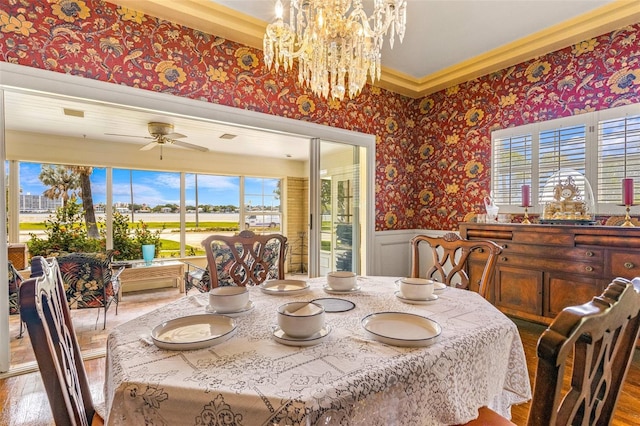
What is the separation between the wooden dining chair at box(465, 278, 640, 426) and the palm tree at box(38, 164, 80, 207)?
644 centimetres

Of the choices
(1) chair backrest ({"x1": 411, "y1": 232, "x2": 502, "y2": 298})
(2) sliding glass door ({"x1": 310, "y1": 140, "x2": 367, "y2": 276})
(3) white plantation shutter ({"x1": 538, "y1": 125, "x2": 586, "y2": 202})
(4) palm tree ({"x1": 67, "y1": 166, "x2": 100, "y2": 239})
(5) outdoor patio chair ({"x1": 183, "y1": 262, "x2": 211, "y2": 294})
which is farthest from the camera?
(4) palm tree ({"x1": 67, "y1": 166, "x2": 100, "y2": 239})

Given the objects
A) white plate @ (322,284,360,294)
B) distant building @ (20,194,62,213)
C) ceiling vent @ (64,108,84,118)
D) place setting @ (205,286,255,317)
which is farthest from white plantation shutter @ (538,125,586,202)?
distant building @ (20,194,62,213)

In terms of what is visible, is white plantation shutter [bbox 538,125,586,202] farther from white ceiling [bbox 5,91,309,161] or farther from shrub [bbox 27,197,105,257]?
shrub [bbox 27,197,105,257]

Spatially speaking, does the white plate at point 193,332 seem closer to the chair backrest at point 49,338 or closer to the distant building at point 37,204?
the chair backrest at point 49,338

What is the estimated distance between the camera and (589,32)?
2625mm

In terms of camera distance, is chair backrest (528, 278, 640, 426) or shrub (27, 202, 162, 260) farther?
shrub (27, 202, 162, 260)

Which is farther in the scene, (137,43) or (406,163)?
Answer: (406,163)

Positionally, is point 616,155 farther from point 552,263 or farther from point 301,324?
point 301,324

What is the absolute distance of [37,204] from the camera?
497cm

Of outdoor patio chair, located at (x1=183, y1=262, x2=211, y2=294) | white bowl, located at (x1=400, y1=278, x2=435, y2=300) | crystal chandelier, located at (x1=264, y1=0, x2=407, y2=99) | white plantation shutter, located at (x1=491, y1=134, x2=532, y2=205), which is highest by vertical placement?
crystal chandelier, located at (x1=264, y1=0, x2=407, y2=99)

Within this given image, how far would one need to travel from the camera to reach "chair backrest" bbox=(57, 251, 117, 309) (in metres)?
3.15

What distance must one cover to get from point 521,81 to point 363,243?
2.38m

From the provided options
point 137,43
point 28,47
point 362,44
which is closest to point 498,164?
point 362,44

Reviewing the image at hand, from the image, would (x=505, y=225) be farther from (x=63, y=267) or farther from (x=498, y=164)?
(x=63, y=267)
